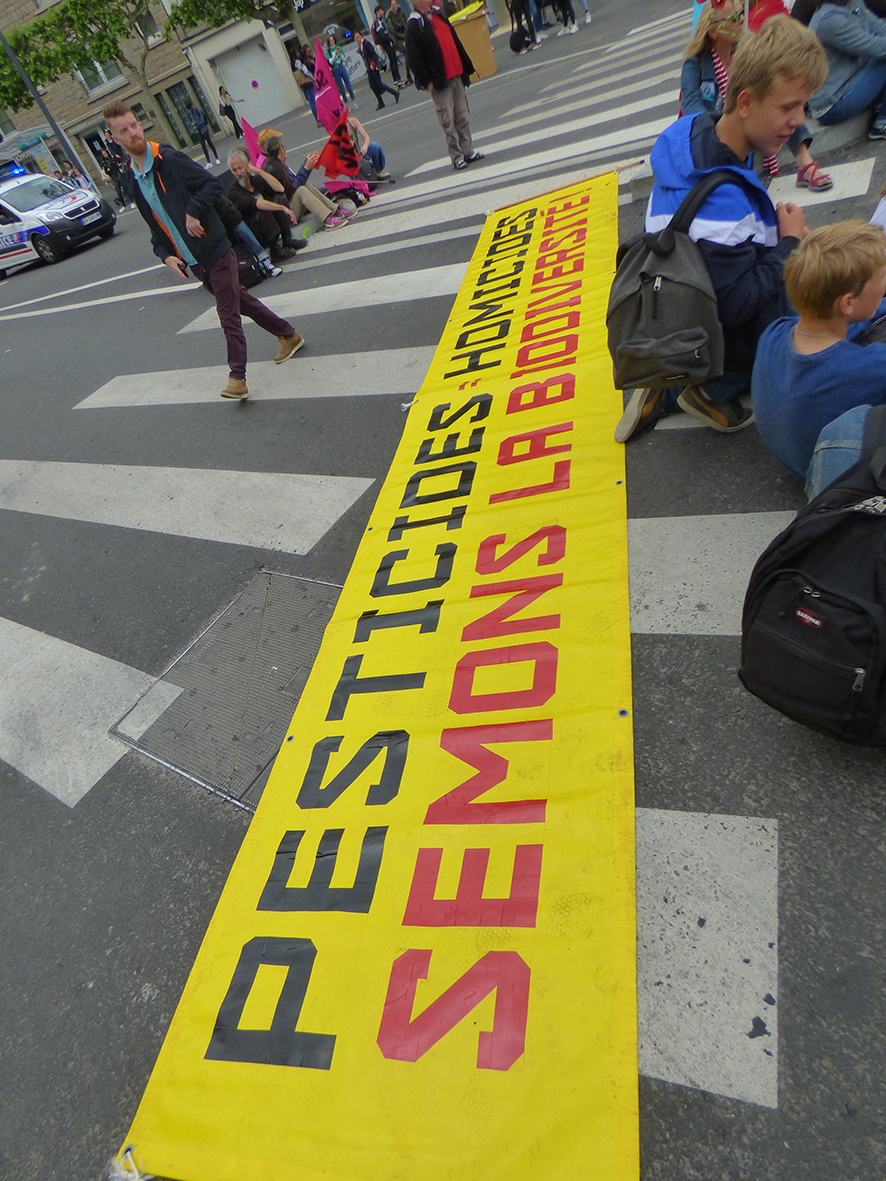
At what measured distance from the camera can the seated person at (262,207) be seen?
27.7 feet

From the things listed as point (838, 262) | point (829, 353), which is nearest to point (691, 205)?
point (838, 262)

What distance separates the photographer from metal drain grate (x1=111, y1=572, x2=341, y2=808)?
2850mm

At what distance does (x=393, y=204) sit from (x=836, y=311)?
27.3 feet

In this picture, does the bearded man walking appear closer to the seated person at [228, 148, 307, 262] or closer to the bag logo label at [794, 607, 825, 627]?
the seated person at [228, 148, 307, 262]

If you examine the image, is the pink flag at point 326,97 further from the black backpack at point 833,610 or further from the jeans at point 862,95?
the black backpack at point 833,610

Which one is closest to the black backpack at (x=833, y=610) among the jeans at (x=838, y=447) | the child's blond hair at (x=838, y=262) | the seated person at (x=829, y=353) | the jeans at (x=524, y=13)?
the jeans at (x=838, y=447)

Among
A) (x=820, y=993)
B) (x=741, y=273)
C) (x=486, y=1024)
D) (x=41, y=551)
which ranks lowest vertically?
(x=820, y=993)

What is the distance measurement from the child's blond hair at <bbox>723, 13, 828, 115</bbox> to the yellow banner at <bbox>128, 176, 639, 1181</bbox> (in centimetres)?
158

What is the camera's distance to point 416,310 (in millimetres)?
5910

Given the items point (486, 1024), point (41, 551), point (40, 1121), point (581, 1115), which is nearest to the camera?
point (581, 1115)

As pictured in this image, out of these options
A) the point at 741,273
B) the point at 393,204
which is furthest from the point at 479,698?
the point at 393,204

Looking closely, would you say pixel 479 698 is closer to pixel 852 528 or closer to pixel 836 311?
pixel 852 528

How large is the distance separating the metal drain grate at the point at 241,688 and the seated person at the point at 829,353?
2144mm

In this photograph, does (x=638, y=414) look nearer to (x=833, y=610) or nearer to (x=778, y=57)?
(x=778, y=57)
